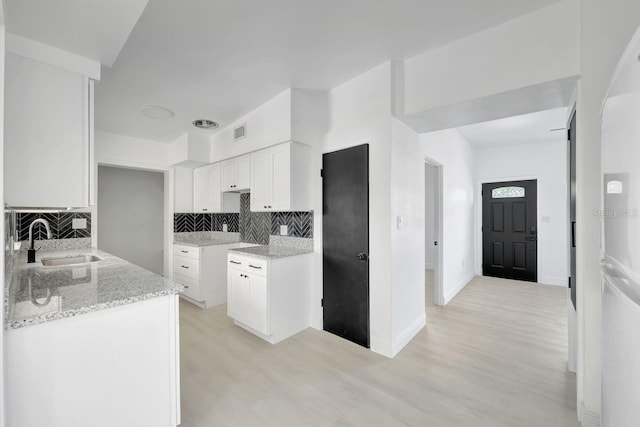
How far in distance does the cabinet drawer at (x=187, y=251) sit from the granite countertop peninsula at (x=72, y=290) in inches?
74.3

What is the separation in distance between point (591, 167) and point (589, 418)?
150cm

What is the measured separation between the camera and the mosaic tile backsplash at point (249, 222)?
3376 millimetres

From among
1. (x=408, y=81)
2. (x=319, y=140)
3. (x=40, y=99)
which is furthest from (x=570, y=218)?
(x=40, y=99)

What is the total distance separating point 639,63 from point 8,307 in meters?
2.31

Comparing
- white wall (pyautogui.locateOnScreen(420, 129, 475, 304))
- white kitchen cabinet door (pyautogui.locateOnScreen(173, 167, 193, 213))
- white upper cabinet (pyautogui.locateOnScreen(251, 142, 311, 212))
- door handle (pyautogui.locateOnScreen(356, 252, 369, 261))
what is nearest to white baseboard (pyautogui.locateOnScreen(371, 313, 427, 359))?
door handle (pyautogui.locateOnScreen(356, 252, 369, 261))

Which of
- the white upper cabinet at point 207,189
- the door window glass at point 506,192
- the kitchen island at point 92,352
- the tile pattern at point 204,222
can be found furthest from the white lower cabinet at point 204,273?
the door window glass at point 506,192

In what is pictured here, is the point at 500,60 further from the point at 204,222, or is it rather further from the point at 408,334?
the point at 204,222

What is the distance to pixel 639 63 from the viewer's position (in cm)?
67

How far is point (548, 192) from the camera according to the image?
5.19 metres

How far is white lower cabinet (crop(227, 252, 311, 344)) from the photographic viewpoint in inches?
109

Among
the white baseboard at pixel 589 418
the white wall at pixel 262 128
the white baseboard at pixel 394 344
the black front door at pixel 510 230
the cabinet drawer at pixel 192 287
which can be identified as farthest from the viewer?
the black front door at pixel 510 230

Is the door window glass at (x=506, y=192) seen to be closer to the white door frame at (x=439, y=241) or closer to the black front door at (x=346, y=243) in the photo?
the white door frame at (x=439, y=241)

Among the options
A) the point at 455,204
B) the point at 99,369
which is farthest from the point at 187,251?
the point at 455,204

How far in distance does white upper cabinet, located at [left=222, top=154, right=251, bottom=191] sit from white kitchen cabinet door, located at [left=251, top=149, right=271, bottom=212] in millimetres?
136
